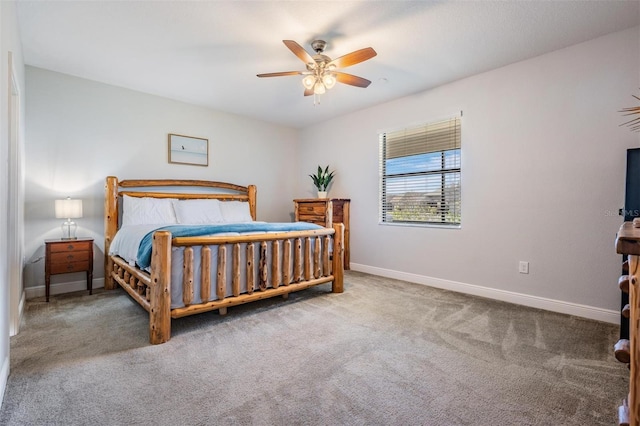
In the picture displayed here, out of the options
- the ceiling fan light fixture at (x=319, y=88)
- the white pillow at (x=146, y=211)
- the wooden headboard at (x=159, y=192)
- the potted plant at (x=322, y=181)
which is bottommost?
the white pillow at (x=146, y=211)

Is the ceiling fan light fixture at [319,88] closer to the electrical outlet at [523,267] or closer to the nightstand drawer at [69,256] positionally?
the electrical outlet at [523,267]

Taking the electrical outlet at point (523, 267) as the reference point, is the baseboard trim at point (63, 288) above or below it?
below

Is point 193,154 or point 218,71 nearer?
point 218,71

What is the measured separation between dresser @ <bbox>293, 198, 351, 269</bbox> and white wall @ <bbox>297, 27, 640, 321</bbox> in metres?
0.94

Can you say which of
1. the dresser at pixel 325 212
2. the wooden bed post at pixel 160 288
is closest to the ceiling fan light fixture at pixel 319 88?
the wooden bed post at pixel 160 288

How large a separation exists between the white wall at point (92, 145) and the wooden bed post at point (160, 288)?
2.11 m

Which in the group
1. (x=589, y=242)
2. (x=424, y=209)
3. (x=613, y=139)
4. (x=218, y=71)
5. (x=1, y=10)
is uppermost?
(x=218, y=71)

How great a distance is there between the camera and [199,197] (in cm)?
432

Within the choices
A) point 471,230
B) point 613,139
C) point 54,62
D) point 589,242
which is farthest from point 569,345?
point 54,62

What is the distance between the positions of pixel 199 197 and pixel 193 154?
66 centimetres

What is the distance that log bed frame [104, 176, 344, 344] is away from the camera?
7.01 ft

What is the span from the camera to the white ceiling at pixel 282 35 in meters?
2.23

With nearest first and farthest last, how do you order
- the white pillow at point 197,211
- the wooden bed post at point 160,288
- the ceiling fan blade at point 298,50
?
the wooden bed post at point 160,288 → the ceiling fan blade at point 298,50 → the white pillow at point 197,211

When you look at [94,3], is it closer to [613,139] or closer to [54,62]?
[54,62]
